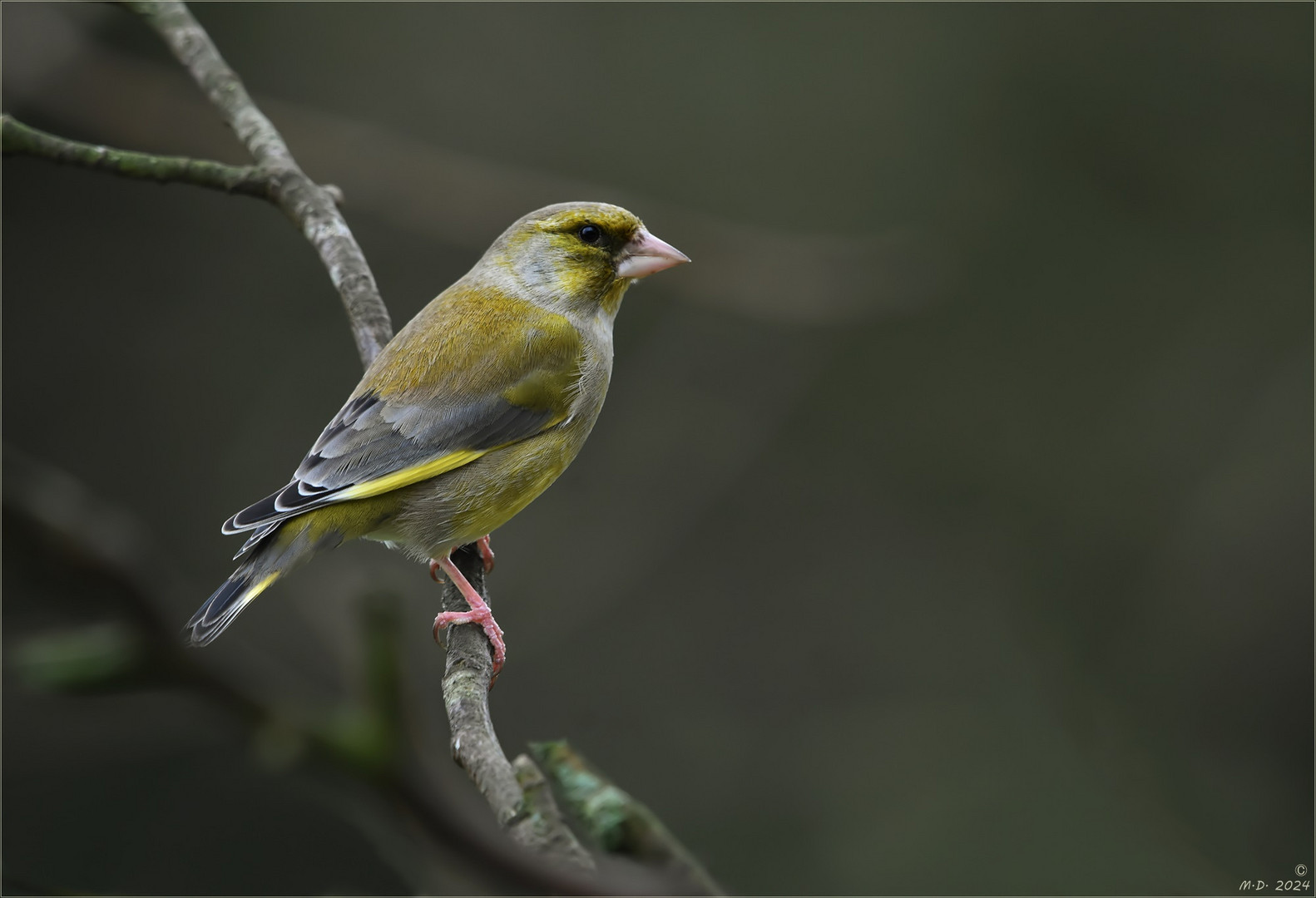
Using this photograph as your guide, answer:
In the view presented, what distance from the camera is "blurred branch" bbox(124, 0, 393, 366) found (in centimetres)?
388

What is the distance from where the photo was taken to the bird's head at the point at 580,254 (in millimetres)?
4301

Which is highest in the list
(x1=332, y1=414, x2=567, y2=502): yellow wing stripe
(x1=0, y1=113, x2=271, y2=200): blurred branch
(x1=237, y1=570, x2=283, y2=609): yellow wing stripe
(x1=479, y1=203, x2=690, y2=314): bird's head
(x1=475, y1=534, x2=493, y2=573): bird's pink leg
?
(x1=0, y1=113, x2=271, y2=200): blurred branch

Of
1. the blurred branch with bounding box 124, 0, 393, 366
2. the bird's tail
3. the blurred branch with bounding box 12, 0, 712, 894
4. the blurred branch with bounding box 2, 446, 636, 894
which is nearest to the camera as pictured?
the blurred branch with bounding box 12, 0, 712, 894

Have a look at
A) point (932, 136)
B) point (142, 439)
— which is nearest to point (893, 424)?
point (932, 136)

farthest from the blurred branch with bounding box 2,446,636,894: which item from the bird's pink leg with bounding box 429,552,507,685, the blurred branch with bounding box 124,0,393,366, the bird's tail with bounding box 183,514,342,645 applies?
the blurred branch with bounding box 124,0,393,366

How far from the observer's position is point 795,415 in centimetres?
863

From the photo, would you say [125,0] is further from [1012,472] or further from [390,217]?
[1012,472]

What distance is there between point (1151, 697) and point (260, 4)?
296 inches

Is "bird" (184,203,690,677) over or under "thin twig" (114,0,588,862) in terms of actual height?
under

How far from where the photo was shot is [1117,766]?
22.0 ft

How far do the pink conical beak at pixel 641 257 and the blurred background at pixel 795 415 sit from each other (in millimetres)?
1592

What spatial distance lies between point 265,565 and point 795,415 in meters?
5.61

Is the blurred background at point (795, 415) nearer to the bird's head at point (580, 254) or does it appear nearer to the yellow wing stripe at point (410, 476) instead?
the bird's head at point (580, 254)

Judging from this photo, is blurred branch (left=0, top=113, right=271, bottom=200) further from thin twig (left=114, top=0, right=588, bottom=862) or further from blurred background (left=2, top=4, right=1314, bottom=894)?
blurred background (left=2, top=4, right=1314, bottom=894)
